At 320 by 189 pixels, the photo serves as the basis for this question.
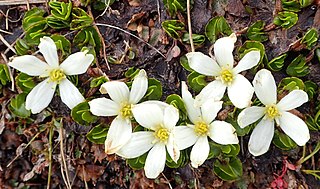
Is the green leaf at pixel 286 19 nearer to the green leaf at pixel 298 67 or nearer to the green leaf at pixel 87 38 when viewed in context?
the green leaf at pixel 298 67

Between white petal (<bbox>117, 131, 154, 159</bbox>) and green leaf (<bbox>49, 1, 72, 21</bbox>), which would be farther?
green leaf (<bbox>49, 1, 72, 21</bbox>)

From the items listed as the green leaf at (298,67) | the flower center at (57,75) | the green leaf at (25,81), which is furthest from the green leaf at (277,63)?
the green leaf at (25,81)

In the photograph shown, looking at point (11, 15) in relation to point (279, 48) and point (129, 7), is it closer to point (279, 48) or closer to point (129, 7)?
point (129, 7)

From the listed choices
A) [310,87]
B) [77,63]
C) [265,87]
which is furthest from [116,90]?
[310,87]

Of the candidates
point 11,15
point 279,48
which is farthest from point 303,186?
point 11,15

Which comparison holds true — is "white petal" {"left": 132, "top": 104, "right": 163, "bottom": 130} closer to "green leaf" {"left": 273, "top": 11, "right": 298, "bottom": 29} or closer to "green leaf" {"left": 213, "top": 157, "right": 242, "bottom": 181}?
"green leaf" {"left": 213, "top": 157, "right": 242, "bottom": 181}

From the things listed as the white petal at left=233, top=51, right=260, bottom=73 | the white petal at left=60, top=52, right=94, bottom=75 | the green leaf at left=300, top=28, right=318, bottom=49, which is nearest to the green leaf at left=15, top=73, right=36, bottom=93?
the white petal at left=60, top=52, right=94, bottom=75
